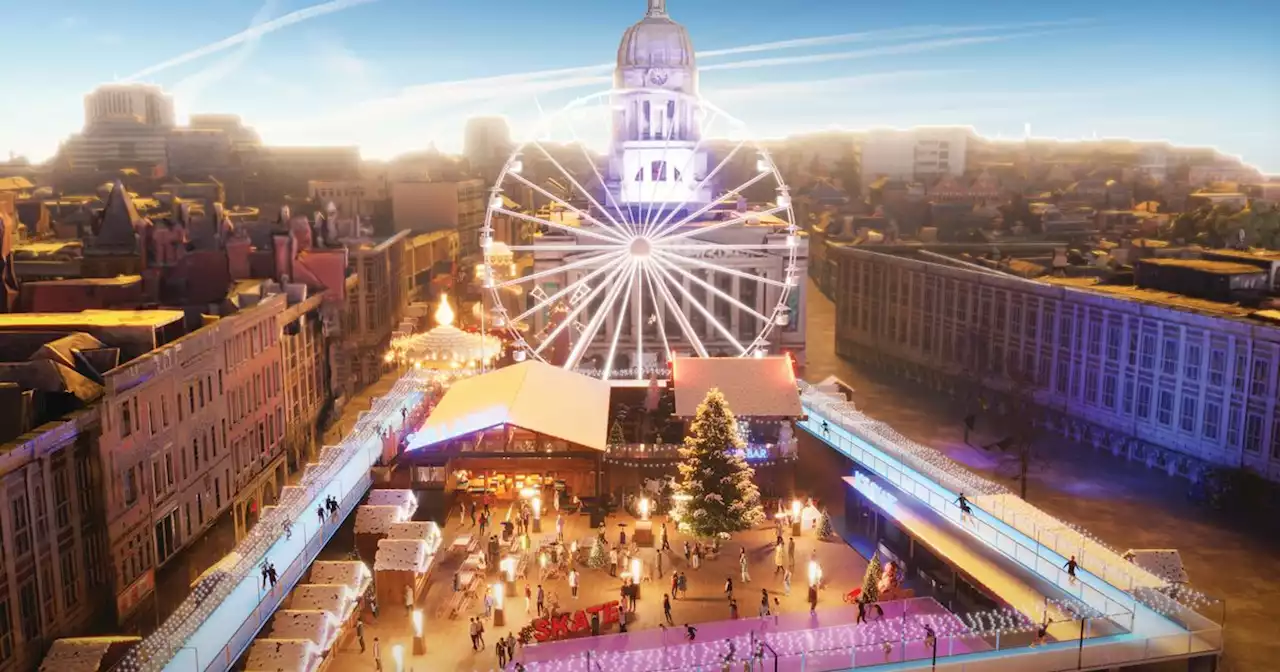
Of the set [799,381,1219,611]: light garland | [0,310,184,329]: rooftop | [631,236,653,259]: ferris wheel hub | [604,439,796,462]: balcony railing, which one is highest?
[631,236,653,259]: ferris wheel hub

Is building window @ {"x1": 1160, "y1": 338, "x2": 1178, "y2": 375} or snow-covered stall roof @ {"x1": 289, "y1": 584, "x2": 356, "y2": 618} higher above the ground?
building window @ {"x1": 1160, "y1": 338, "x2": 1178, "y2": 375}

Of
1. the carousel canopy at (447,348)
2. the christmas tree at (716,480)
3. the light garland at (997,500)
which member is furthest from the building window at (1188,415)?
the carousel canopy at (447,348)

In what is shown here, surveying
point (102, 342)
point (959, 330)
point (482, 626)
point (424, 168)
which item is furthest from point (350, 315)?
point (424, 168)

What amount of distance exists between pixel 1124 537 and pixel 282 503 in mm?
38231

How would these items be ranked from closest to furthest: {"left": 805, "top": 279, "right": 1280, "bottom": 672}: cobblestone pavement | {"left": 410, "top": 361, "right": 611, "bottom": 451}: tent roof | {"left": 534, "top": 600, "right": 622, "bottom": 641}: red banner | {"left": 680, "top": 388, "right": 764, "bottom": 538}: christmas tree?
{"left": 534, "top": 600, "right": 622, "bottom": 641}: red banner → {"left": 805, "top": 279, "right": 1280, "bottom": 672}: cobblestone pavement → {"left": 680, "top": 388, "right": 764, "bottom": 538}: christmas tree → {"left": 410, "top": 361, "right": 611, "bottom": 451}: tent roof

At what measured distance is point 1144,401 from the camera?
6278 cm

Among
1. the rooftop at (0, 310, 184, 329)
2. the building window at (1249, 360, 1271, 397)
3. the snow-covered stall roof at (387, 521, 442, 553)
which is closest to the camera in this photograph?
the snow-covered stall roof at (387, 521, 442, 553)

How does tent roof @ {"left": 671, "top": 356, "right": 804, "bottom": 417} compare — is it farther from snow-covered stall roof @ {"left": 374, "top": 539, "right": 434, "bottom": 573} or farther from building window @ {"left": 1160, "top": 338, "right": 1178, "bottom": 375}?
building window @ {"left": 1160, "top": 338, "right": 1178, "bottom": 375}

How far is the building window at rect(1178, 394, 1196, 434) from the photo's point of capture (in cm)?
5900

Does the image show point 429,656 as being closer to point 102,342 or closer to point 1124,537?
point 102,342

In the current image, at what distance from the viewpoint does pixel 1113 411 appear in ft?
215

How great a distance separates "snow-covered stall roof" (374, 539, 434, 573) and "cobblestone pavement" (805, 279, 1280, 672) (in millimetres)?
28612

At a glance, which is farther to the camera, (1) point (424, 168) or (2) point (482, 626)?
(1) point (424, 168)

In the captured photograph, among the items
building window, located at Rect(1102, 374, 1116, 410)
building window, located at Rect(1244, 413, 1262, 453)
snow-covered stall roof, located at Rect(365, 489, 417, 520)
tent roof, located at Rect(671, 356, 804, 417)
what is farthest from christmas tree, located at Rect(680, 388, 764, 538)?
building window, located at Rect(1102, 374, 1116, 410)
